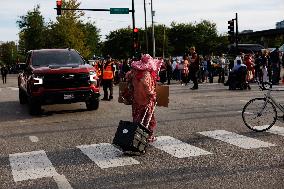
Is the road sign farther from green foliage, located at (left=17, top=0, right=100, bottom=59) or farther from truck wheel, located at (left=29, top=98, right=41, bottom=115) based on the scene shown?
green foliage, located at (left=17, top=0, right=100, bottom=59)

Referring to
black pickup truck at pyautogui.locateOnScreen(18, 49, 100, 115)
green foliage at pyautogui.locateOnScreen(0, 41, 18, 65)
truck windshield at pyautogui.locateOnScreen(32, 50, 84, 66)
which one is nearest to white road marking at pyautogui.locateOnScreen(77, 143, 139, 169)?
black pickup truck at pyautogui.locateOnScreen(18, 49, 100, 115)

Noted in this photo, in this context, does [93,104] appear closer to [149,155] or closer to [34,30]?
[149,155]

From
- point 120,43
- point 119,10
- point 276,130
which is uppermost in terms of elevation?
point 120,43

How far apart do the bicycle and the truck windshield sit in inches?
255

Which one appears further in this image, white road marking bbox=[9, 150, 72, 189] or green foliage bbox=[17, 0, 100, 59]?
green foliage bbox=[17, 0, 100, 59]

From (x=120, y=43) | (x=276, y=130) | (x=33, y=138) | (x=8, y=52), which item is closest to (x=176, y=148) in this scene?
(x=276, y=130)

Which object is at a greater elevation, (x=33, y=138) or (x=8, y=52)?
(x=8, y=52)

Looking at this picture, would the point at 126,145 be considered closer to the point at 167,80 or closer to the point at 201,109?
the point at 201,109

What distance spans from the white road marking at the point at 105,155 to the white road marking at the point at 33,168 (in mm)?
707

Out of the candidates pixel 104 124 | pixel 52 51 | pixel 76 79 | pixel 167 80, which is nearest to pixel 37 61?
pixel 52 51

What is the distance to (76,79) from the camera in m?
13.4

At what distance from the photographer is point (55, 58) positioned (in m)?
14.5

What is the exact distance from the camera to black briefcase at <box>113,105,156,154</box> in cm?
743

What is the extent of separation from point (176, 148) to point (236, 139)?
4.36ft
